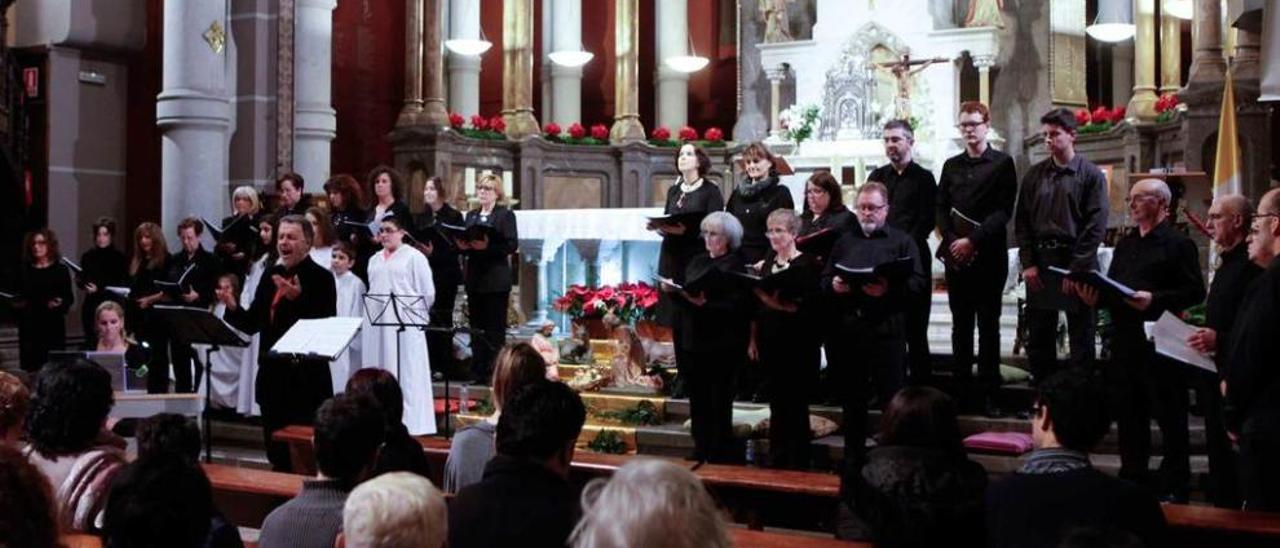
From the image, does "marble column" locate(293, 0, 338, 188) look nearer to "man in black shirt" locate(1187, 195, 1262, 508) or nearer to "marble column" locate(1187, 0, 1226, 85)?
"marble column" locate(1187, 0, 1226, 85)

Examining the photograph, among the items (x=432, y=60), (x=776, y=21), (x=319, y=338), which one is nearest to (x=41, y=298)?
(x=319, y=338)

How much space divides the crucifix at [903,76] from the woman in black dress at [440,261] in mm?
5760

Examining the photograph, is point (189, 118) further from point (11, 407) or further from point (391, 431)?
point (391, 431)

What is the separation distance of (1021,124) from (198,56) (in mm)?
8276

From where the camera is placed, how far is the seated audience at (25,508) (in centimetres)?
275

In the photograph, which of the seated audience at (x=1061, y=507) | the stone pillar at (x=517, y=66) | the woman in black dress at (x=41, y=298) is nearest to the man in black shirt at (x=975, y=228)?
the seated audience at (x=1061, y=507)

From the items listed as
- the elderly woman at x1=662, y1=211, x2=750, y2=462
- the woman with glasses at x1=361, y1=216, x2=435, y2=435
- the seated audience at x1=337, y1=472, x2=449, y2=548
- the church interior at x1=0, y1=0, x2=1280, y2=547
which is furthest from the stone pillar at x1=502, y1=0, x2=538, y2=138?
the seated audience at x1=337, y1=472, x2=449, y2=548

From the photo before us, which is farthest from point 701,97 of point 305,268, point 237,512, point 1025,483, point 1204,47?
point 1025,483

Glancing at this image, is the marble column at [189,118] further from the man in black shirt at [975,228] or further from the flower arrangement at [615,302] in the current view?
the man in black shirt at [975,228]

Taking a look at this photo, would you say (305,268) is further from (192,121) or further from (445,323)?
(192,121)

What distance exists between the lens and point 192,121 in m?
12.3

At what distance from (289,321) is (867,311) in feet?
9.92

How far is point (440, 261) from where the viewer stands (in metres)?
10.8

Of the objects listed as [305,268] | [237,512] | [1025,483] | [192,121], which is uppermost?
[192,121]
